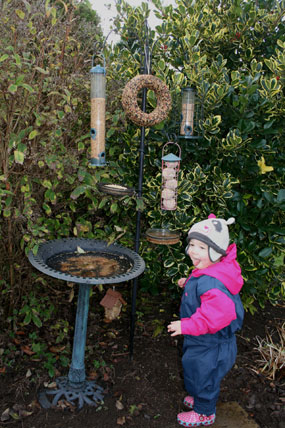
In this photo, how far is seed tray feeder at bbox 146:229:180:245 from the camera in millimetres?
3199

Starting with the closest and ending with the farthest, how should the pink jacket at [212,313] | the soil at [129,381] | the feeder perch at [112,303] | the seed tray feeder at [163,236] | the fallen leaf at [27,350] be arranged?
the pink jacket at [212,313] → the soil at [129,381] → the seed tray feeder at [163,236] → the fallen leaf at [27,350] → the feeder perch at [112,303]

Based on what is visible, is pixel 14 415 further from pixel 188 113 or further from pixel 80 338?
pixel 188 113

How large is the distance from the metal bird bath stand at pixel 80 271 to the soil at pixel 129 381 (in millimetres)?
79

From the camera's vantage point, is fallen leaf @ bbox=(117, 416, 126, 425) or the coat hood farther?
fallen leaf @ bbox=(117, 416, 126, 425)

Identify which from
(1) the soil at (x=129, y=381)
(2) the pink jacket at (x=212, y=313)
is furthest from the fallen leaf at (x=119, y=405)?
(2) the pink jacket at (x=212, y=313)

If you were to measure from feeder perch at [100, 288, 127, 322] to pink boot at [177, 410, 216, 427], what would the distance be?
112 cm

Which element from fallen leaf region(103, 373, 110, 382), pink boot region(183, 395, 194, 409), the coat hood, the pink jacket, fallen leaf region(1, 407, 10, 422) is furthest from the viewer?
fallen leaf region(103, 373, 110, 382)

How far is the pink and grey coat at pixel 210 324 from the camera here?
2.51 m

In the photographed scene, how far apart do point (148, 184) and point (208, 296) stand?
1450 mm

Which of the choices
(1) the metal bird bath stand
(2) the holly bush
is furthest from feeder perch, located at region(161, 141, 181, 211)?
(1) the metal bird bath stand

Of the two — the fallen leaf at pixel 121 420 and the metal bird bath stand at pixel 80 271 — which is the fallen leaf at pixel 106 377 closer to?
the metal bird bath stand at pixel 80 271

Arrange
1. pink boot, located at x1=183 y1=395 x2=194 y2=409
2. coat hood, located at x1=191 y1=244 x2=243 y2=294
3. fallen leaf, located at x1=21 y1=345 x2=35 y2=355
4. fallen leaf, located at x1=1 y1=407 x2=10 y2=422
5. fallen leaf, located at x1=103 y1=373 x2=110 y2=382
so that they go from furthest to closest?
fallen leaf, located at x1=21 y1=345 x2=35 y2=355 < fallen leaf, located at x1=103 y1=373 x2=110 y2=382 < pink boot, located at x1=183 y1=395 x2=194 y2=409 < fallen leaf, located at x1=1 y1=407 x2=10 y2=422 < coat hood, located at x1=191 y1=244 x2=243 y2=294

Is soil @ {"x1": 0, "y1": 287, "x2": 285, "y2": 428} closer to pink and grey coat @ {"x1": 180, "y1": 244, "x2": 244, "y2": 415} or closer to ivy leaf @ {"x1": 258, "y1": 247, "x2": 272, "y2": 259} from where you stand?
pink and grey coat @ {"x1": 180, "y1": 244, "x2": 244, "y2": 415}

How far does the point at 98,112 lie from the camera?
9.68 ft
